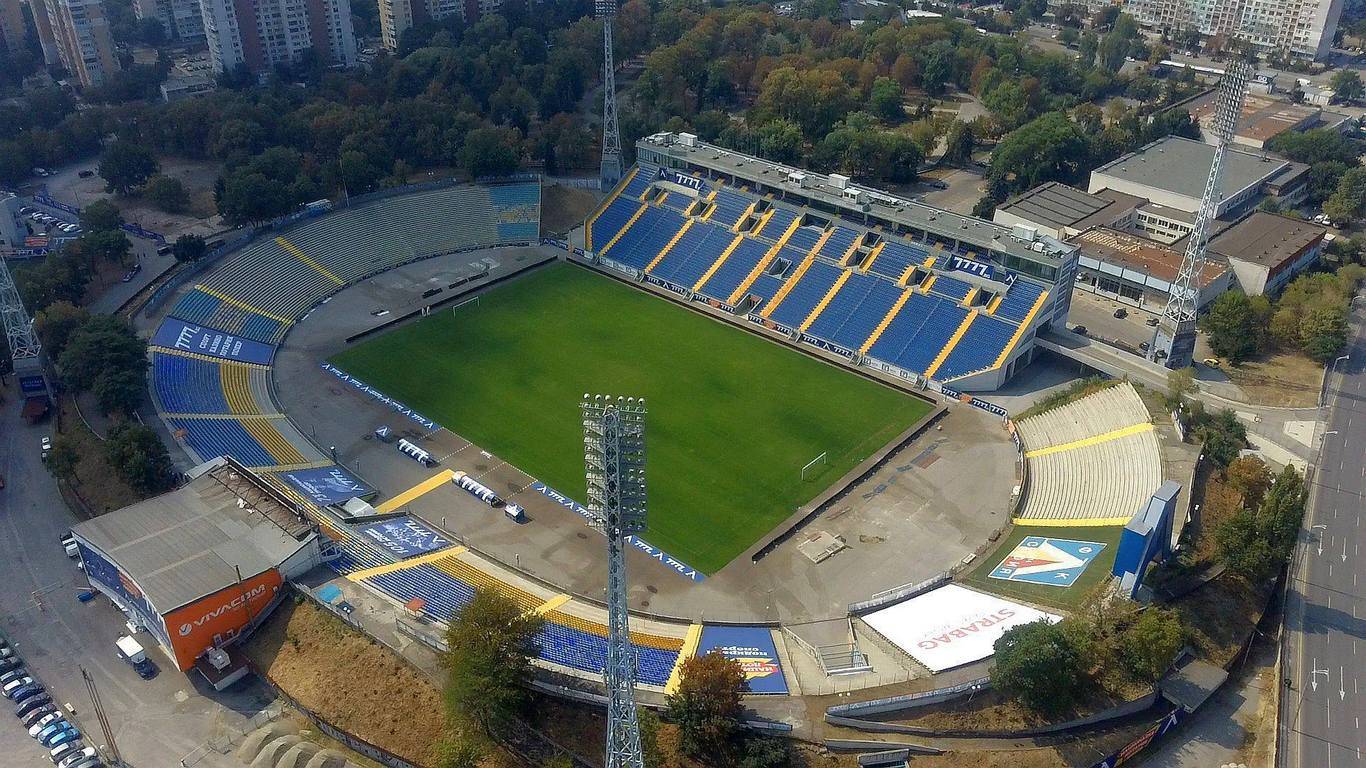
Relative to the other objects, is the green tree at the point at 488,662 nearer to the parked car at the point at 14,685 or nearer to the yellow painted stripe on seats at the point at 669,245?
the parked car at the point at 14,685

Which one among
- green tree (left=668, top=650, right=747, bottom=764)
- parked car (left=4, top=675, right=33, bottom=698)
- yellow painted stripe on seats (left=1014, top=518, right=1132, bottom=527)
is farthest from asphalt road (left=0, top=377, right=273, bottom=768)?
yellow painted stripe on seats (left=1014, top=518, right=1132, bottom=527)

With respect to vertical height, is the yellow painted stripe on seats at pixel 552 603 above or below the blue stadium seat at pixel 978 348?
below

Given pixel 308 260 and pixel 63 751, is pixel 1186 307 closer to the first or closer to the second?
pixel 308 260

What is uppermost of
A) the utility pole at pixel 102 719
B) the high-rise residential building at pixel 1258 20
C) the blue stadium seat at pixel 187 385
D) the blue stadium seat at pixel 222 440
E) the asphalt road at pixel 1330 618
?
the high-rise residential building at pixel 1258 20

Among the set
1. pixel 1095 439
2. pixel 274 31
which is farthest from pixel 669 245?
pixel 274 31

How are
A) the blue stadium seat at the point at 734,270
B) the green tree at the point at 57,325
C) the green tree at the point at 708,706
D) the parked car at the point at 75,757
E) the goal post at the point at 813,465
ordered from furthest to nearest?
1. the blue stadium seat at the point at 734,270
2. the green tree at the point at 57,325
3. the goal post at the point at 813,465
4. the parked car at the point at 75,757
5. the green tree at the point at 708,706

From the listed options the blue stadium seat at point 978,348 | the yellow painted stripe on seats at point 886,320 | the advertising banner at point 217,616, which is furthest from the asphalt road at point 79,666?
the blue stadium seat at point 978,348

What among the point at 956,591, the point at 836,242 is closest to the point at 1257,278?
the point at 836,242

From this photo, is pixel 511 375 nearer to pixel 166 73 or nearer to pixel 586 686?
pixel 586 686
